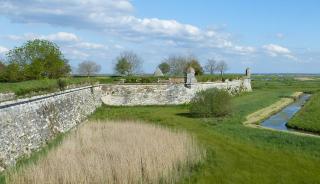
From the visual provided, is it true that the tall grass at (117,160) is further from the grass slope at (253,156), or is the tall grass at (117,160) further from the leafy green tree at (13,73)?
the leafy green tree at (13,73)

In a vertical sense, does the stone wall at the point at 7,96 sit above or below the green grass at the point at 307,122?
above

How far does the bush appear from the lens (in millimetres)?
29750

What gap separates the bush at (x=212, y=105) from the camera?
29750 mm

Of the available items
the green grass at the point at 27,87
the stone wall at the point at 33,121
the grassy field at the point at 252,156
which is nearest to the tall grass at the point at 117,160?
the grassy field at the point at 252,156

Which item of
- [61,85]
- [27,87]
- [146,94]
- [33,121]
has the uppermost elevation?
[27,87]

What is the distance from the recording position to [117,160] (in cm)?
1355

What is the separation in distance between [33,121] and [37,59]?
25.0 m

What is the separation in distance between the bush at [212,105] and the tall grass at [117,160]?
1198 centimetres

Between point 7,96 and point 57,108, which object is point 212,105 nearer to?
point 57,108

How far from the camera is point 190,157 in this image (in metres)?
15.0

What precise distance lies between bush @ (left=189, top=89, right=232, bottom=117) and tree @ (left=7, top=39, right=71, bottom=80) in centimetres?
1722

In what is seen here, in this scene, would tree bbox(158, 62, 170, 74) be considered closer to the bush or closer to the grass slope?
the bush

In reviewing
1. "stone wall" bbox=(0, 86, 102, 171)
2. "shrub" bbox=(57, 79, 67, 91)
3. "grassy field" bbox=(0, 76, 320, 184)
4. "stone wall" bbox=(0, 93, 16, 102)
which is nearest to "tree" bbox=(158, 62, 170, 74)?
"stone wall" bbox=(0, 86, 102, 171)

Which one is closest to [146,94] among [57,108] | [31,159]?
[57,108]
